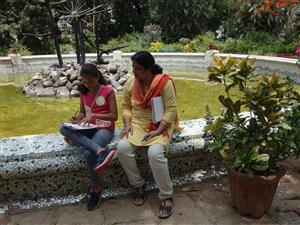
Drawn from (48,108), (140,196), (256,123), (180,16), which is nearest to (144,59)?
(256,123)

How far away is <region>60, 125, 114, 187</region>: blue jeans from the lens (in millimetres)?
2734

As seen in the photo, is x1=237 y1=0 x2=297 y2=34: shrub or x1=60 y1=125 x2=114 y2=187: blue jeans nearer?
x1=60 y1=125 x2=114 y2=187: blue jeans

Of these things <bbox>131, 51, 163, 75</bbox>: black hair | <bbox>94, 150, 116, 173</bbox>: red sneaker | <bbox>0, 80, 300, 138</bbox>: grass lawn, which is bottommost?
<bbox>0, 80, 300, 138</bbox>: grass lawn

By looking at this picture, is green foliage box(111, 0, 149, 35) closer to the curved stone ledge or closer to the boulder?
the boulder

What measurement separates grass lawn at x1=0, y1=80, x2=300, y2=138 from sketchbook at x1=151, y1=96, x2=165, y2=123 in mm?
2336

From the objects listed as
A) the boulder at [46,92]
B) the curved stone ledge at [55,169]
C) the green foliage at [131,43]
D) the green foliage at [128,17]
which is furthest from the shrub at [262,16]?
the curved stone ledge at [55,169]

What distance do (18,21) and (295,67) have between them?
12.2 m

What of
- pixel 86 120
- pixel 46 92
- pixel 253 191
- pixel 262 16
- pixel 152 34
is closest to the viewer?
pixel 253 191

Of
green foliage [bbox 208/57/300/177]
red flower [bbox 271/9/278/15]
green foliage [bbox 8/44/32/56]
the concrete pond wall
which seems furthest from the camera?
red flower [bbox 271/9/278/15]

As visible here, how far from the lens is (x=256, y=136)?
2541 mm

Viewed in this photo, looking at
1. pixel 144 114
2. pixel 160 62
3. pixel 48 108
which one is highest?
pixel 144 114

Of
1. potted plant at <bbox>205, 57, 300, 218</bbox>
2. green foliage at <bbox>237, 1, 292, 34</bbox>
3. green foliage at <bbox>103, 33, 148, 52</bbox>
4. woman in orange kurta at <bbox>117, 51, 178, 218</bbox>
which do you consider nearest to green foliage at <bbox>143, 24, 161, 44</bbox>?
green foliage at <bbox>103, 33, 148, 52</bbox>

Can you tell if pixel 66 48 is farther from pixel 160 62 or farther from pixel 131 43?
pixel 160 62

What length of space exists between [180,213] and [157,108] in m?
0.83
